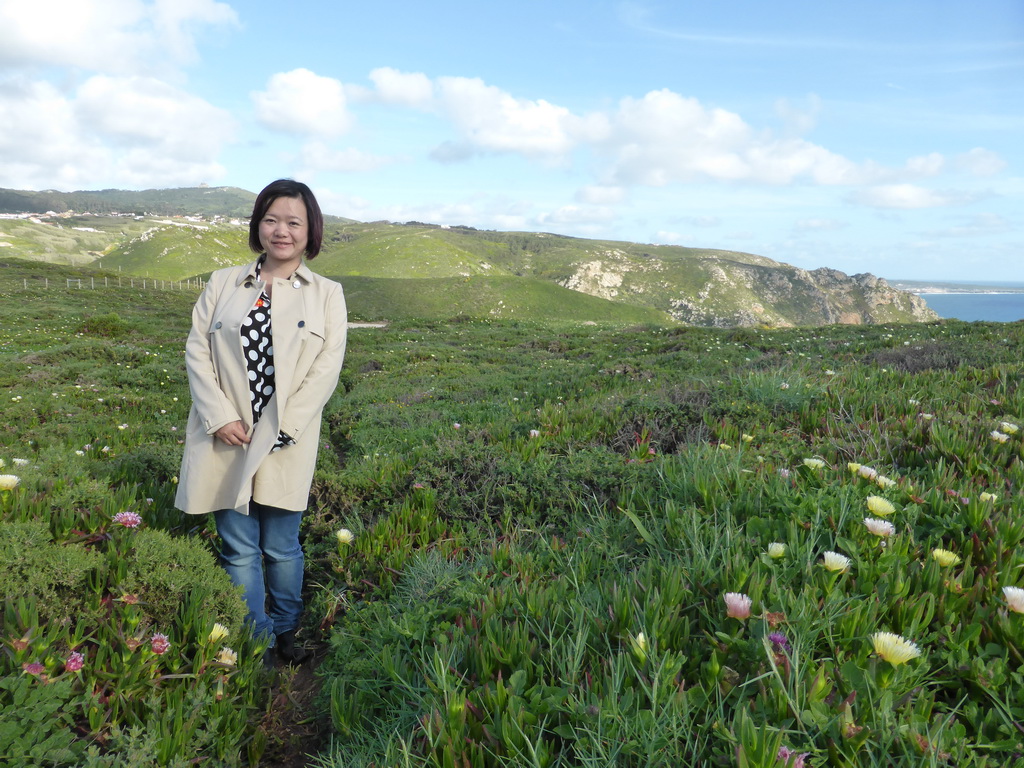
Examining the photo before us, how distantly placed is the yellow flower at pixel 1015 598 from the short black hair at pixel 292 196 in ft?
11.2

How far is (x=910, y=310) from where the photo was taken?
6973 inches

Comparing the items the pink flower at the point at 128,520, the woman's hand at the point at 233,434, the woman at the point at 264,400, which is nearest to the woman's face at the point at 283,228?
the woman at the point at 264,400

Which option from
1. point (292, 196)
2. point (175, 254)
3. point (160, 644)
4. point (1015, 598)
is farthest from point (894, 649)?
point (175, 254)

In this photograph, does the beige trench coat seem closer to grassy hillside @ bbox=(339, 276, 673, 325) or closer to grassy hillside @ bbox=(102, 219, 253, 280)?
grassy hillside @ bbox=(339, 276, 673, 325)

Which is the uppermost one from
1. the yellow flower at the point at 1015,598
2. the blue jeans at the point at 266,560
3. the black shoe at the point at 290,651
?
the yellow flower at the point at 1015,598

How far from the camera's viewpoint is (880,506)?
7.47 ft

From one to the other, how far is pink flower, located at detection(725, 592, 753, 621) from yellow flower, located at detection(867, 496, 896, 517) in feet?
2.78

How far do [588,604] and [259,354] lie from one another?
86.6 inches

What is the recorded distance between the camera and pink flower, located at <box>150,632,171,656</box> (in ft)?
7.37

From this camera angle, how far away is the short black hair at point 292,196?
3.17m

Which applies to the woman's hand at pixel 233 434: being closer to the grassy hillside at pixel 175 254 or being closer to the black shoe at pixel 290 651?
the black shoe at pixel 290 651

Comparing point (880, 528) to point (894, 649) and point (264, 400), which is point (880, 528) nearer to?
point (894, 649)

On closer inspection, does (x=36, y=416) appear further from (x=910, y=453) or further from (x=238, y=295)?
(x=910, y=453)

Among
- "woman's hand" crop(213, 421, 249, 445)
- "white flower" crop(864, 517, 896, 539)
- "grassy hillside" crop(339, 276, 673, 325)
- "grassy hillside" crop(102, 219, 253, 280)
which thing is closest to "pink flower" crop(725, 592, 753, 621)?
"white flower" crop(864, 517, 896, 539)
